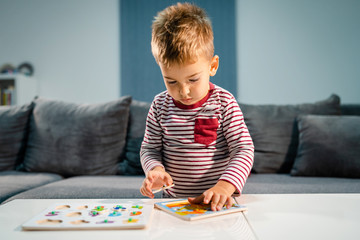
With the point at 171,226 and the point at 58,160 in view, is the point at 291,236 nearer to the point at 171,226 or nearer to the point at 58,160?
the point at 171,226

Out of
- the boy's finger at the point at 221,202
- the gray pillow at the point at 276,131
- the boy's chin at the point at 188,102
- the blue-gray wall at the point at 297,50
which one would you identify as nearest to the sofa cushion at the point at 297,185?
the gray pillow at the point at 276,131

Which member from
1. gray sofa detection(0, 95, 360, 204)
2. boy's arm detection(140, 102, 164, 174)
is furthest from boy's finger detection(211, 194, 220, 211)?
gray sofa detection(0, 95, 360, 204)

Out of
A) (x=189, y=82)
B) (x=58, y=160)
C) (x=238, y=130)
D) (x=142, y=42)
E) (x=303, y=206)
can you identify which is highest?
(x=142, y=42)

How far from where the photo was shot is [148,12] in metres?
3.77

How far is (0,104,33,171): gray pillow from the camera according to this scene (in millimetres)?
2006

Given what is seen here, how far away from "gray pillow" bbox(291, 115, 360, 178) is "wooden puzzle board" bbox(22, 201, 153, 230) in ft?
4.29

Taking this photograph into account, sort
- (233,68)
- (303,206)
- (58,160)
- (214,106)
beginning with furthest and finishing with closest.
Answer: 1. (233,68)
2. (58,160)
3. (214,106)
4. (303,206)

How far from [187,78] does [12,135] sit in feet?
5.29

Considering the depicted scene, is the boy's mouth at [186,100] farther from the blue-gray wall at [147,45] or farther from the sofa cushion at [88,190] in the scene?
the blue-gray wall at [147,45]

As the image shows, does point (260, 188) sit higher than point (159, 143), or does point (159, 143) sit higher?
point (159, 143)

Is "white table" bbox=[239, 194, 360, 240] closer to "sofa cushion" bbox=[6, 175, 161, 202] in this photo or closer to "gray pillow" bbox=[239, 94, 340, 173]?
"sofa cushion" bbox=[6, 175, 161, 202]

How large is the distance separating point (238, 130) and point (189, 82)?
8.1 inches

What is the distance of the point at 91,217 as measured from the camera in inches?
23.8

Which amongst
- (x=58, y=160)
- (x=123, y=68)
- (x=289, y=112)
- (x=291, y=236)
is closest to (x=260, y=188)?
(x=289, y=112)
